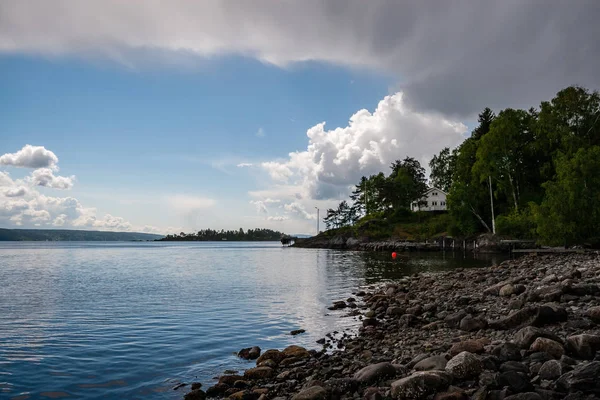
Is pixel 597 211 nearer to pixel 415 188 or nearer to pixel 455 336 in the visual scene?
pixel 455 336

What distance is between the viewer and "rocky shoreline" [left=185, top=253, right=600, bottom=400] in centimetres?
728

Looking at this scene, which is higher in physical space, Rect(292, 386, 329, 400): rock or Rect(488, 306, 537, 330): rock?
Rect(488, 306, 537, 330): rock

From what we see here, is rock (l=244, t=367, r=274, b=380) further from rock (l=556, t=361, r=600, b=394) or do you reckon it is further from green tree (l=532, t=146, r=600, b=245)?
green tree (l=532, t=146, r=600, b=245)

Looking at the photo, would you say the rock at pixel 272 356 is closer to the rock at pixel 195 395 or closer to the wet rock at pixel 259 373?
the wet rock at pixel 259 373

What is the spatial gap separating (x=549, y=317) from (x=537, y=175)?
237 feet

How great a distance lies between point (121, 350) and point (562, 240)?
46.9 meters

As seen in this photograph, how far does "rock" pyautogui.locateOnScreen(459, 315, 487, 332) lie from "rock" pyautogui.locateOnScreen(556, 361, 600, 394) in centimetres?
525

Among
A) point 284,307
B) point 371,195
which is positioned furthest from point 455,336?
point 371,195

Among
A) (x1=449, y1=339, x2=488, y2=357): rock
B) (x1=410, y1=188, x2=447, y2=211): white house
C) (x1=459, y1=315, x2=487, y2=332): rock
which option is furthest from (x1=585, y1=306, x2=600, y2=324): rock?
(x1=410, y1=188, x2=447, y2=211): white house

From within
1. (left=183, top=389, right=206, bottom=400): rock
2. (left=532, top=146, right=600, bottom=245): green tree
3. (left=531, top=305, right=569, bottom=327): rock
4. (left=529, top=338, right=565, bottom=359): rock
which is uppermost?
(left=532, top=146, right=600, bottom=245): green tree

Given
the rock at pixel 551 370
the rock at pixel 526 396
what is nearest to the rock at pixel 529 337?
the rock at pixel 551 370

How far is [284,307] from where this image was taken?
23.0 m

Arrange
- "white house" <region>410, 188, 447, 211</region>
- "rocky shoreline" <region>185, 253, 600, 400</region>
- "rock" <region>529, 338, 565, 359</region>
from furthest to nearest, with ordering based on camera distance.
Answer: "white house" <region>410, 188, 447, 211</region>, "rock" <region>529, 338, 565, 359</region>, "rocky shoreline" <region>185, 253, 600, 400</region>

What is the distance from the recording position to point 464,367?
26.3 ft
